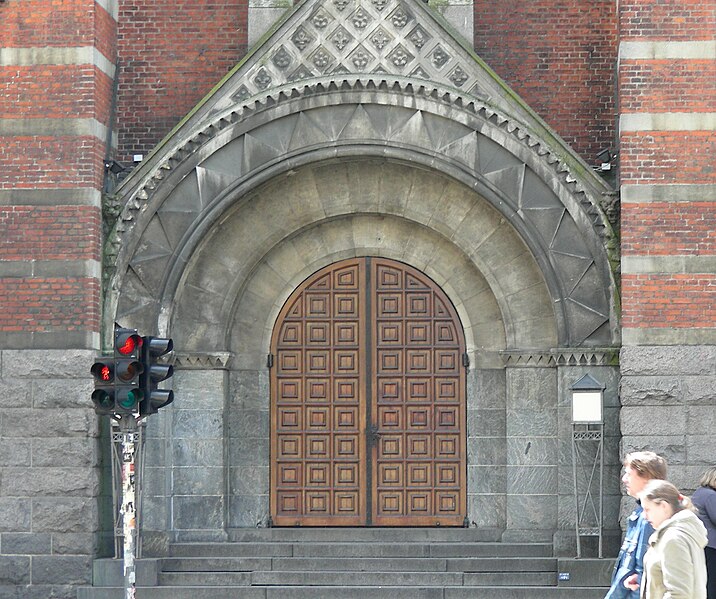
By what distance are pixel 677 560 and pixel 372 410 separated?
30.4 feet

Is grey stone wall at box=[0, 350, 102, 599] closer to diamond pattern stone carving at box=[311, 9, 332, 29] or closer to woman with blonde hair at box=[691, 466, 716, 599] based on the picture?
diamond pattern stone carving at box=[311, 9, 332, 29]

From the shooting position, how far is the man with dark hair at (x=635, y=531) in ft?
31.2

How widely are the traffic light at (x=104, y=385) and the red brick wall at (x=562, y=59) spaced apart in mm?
7615

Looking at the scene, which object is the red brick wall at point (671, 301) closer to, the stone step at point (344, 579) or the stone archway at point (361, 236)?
the stone archway at point (361, 236)

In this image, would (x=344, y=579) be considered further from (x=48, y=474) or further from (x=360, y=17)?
(x=360, y=17)

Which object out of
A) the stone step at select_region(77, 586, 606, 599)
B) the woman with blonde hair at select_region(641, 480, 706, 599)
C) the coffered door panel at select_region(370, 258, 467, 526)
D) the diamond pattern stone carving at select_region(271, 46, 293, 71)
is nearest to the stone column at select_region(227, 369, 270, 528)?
the coffered door panel at select_region(370, 258, 467, 526)

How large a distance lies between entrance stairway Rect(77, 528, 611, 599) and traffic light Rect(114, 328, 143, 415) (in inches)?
172

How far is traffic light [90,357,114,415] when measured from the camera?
1268 centimetres

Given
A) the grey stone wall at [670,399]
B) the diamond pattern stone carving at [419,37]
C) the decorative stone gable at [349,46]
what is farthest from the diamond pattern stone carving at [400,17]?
the grey stone wall at [670,399]

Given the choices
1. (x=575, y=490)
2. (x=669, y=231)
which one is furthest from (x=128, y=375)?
(x=669, y=231)

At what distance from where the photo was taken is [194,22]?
18672 millimetres

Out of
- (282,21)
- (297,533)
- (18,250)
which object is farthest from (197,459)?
(282,21)

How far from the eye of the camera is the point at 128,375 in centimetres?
1264

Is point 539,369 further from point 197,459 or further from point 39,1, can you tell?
point 39,1
